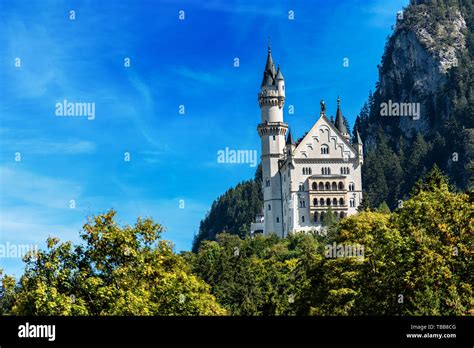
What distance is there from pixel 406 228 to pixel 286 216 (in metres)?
90.6

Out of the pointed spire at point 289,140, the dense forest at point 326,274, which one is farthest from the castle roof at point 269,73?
the dense forest at point 326,274

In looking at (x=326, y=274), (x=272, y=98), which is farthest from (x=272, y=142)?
(x=326, y=274)

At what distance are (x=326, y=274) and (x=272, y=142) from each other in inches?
3724

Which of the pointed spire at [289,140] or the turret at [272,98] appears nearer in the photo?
the pointed spire at [289,140]

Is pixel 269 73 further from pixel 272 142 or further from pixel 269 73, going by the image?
pixel 272 142

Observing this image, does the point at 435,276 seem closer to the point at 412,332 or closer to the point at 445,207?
the point at 445,207

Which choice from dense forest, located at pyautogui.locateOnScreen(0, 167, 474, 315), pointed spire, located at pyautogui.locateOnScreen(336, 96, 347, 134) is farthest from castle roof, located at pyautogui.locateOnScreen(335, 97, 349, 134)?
dense forest, located at pyautogui.locateOnScreen(0, 167, 474, 315)

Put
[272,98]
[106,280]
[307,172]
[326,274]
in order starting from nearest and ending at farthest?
[106,280] < [326,274] < [307,172] < [272,98]

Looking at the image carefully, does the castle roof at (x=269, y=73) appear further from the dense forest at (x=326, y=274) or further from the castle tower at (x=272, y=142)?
the dense forest at (x=326, y=274)

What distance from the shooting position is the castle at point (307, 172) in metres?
142

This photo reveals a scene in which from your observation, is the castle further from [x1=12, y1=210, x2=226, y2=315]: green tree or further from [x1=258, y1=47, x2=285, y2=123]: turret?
[x1=12, y1=210, x2=226, y2=315]: green tree

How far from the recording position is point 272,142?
489ft

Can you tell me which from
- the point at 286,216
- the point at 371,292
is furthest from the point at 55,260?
the point at 286,216

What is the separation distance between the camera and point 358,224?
5891 cm
